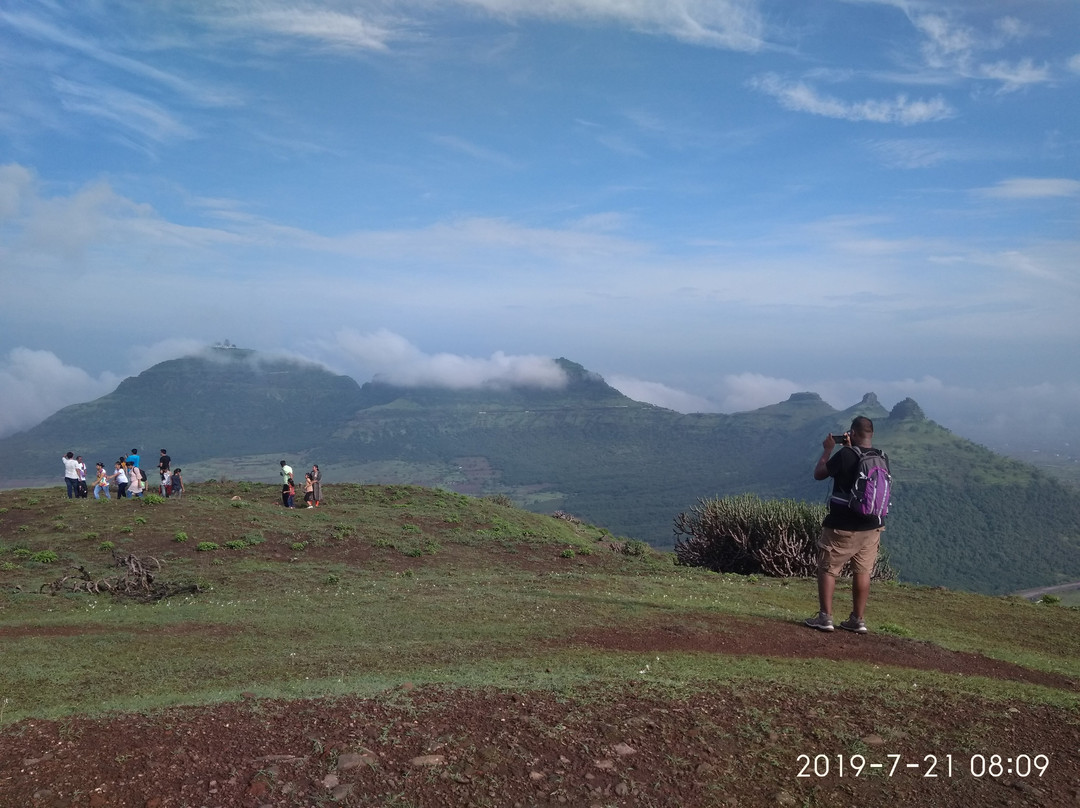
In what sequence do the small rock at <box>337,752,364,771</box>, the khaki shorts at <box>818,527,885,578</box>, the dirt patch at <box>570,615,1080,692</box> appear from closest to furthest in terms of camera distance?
the small rock at <box>337,752,364,771</box>
the dirt patch at <box>570,615,1080,692</box>
the khaki shorts at <box>818,527,885,578</box>

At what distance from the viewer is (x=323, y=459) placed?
612 feet

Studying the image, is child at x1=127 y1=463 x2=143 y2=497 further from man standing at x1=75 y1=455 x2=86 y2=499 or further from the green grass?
the green grass

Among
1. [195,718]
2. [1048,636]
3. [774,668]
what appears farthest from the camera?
[1048,636]

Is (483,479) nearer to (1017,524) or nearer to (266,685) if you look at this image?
(1017,524)

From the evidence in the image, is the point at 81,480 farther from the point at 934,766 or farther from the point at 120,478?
the point at 934,766

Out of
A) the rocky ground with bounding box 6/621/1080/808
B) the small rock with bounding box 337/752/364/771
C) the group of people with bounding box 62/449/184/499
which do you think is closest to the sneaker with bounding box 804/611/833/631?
the rocky ground with bounding box 6/621/1080/808

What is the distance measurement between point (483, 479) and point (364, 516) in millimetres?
139982

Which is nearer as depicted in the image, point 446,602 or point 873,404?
point 446,602

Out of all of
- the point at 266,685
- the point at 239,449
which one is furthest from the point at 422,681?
the point at 239,449

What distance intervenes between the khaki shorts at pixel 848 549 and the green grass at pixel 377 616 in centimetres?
131

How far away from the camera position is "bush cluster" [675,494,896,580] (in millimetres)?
17844

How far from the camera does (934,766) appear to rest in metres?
4.97

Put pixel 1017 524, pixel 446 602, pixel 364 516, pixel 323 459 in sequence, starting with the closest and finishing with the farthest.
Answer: pixel 446 602 → pixel 364 516 → pixel 1017 524 → pixel 323 459

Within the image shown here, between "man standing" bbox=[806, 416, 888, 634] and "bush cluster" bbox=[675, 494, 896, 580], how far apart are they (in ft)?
28.5
